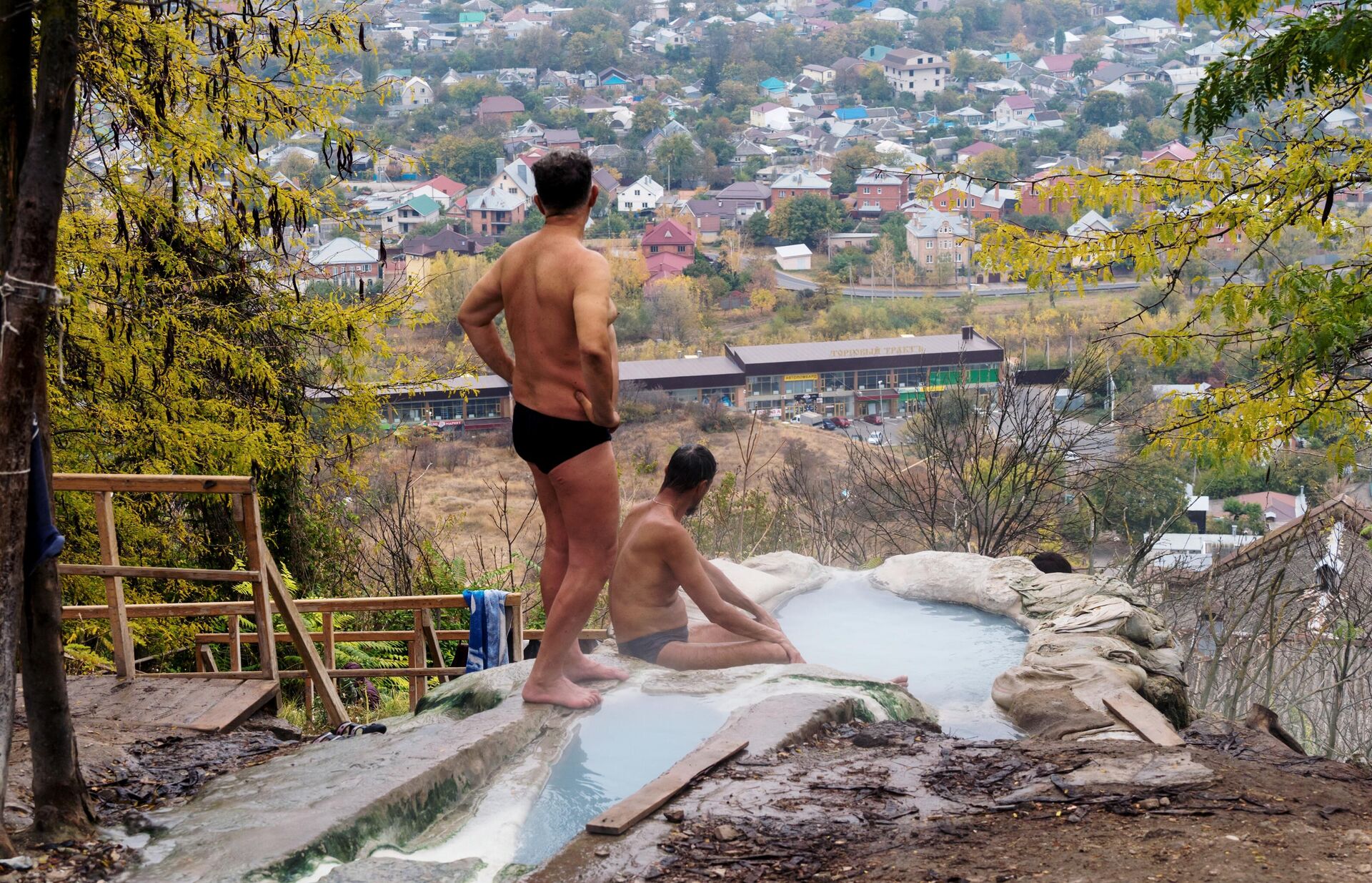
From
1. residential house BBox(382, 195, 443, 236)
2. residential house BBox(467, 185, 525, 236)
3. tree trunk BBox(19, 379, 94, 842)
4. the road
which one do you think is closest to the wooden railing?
tree trunk BBox(19, 379, 94, 842)

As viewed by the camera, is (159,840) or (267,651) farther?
(267,651)

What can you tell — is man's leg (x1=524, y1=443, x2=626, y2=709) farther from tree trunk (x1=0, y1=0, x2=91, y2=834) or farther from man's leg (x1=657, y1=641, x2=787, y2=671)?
tree trunk (x1=0, y1=0, x2=91, y2=834)

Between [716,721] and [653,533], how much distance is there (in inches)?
35.2

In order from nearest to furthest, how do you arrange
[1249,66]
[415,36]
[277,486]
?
1. [1249,66]
2. [277,486]
3. [415,36]

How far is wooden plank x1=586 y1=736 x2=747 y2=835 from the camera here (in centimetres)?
346

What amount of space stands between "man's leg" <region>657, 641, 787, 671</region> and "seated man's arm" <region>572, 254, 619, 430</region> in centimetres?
137

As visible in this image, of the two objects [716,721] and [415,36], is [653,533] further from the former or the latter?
[415,36]

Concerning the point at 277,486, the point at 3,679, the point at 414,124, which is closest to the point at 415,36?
the point at 414,124

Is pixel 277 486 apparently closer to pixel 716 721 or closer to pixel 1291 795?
pixel 716 721

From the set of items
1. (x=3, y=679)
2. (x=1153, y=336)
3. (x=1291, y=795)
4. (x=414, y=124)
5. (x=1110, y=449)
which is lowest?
(x=1110, y=449)

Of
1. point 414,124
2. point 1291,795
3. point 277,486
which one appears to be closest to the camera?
point 1291,795

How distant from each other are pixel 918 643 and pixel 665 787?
3118mm

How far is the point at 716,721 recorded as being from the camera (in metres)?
4.45

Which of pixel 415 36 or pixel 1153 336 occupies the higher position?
pixel 415 36
